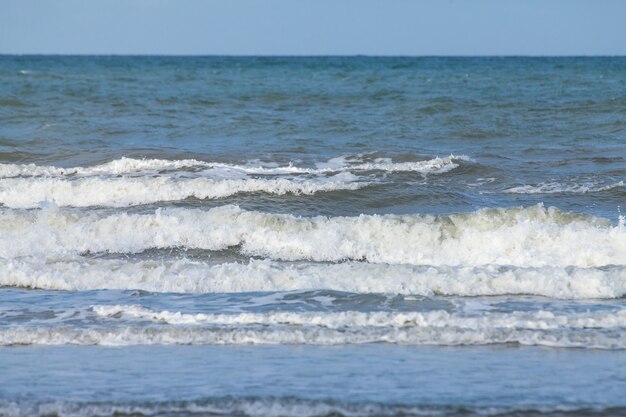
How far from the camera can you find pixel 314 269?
9.41 m

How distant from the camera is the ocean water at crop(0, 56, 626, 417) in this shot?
238 inches

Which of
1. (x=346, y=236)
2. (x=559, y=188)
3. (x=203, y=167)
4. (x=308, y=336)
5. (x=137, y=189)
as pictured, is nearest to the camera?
(x=308, y=336)

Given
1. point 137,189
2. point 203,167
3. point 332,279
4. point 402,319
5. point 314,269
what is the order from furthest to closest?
point 203,167, point 137,189, point 314,269, point 332,279, point 402,319

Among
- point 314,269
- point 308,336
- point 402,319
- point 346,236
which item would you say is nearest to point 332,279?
point 314,269

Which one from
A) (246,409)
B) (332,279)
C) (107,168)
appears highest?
(107,168)

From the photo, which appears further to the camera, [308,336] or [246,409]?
[308,336]

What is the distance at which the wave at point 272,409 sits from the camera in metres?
5.54

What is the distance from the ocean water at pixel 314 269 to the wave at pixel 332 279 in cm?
3

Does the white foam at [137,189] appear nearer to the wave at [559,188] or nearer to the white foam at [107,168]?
the white foam at [107,168]

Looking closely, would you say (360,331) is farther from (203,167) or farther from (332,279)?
(203,167)

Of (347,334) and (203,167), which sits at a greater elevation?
(203,167)

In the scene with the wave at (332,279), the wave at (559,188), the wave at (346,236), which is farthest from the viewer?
the wave at (559,188)

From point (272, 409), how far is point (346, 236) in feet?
18.8

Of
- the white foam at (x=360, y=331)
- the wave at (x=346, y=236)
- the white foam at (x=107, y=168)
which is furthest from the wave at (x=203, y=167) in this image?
the white foam at (x=360, y=331)
